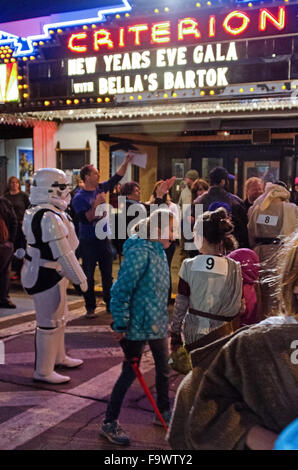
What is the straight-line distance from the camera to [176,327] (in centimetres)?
403

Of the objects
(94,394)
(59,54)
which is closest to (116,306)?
(94,394)

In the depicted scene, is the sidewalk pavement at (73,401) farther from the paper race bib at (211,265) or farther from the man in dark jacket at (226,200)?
the man in dark jacket at (226,200)

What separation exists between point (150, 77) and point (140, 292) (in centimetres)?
497

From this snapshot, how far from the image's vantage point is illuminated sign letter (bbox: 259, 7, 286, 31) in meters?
7.18

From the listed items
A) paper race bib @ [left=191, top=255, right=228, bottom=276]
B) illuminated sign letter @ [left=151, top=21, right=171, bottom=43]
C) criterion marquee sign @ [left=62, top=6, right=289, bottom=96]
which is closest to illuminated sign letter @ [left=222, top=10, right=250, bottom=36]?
criterion marquee sign @ [left=62, top=6, right=289, bottom=96]

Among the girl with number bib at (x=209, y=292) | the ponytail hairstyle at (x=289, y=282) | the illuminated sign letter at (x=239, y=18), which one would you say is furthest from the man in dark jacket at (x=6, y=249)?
the ponytail hairstyle at (x=289, y=282)

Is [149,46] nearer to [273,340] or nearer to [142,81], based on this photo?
[142,81]

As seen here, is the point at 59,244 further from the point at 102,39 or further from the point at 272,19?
the point at 102,39

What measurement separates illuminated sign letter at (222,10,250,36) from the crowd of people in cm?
197

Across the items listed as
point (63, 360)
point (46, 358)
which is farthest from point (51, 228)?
point (63, 360)

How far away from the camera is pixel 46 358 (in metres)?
5.29

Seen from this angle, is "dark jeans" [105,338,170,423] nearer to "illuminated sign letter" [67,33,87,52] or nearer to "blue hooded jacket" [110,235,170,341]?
"blue hooded jacket" [110,235,170,341]

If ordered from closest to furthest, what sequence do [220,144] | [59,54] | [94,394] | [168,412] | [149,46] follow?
[168,412] < [94,394] < [149,46] < [59,54] < [220,144]

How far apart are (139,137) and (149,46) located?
20.4 ft
